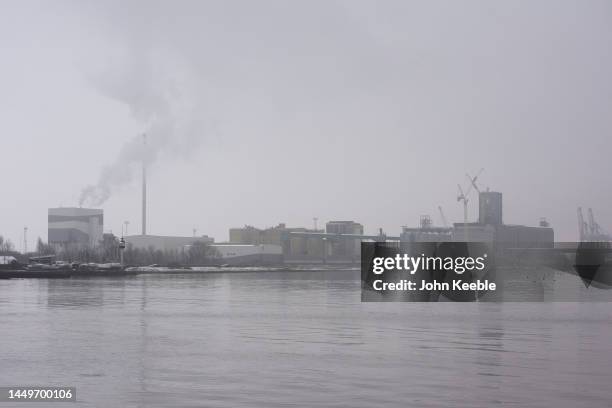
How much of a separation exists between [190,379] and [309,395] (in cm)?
403

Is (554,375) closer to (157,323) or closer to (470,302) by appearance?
(157,323)

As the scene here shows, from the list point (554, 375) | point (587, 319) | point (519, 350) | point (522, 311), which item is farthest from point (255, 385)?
point (522, 311)

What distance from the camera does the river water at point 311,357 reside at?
20.2 meters

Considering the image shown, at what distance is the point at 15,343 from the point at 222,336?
26.6 ft

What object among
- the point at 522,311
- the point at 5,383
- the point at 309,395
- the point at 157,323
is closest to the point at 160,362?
the point at 5,383

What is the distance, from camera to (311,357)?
2736 centimetres

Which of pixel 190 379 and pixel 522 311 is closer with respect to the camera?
pixel 190 379

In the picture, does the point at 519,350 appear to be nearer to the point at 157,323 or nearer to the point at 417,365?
the point at 417,365

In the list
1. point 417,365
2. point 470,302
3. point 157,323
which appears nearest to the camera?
point 417,365

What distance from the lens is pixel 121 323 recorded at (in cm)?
4066

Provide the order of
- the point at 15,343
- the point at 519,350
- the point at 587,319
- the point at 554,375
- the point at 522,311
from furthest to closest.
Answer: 1. the point at 522,311
2. the point at 587,319
3. the point at 15,343
4. the point at 519,350
5. the point at 554,375

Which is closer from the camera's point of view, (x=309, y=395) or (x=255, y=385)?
(x=309, y=395)

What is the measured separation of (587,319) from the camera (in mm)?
44844

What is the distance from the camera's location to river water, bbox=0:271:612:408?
20.2 meters
